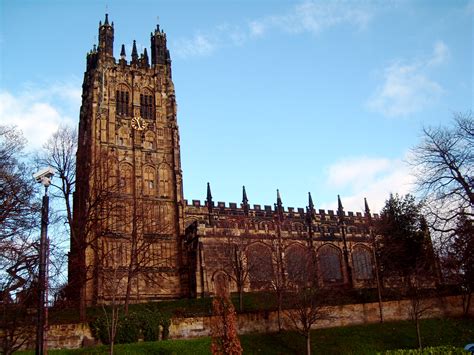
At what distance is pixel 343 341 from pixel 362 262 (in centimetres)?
2601

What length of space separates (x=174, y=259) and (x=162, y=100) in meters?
19.8

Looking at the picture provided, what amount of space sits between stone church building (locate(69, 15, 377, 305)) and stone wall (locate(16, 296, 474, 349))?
820 cm

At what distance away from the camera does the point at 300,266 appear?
37.4m

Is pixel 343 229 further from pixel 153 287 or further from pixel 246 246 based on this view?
pixel 153 287

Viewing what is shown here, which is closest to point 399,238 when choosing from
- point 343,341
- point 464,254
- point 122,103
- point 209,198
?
point 343,341

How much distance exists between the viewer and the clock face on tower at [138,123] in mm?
54156

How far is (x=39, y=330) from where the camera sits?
977 centimetres

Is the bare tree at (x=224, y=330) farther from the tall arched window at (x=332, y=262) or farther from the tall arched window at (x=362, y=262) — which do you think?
the tall arched window at (x=362, y=262)

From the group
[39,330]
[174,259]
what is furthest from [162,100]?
[39,330]

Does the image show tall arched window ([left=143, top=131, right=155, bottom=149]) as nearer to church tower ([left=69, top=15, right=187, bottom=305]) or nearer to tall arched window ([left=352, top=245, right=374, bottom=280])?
church tower ([left=69, top=15, right=187, bottom=305])

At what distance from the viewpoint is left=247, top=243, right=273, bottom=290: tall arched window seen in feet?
143

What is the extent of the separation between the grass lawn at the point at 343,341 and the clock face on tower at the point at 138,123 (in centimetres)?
3209

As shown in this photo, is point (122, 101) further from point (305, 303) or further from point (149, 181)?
point (305, 303)

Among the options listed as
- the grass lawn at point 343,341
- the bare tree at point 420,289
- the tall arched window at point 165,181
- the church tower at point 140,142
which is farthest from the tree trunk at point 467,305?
the tall arched window at point 165,181
